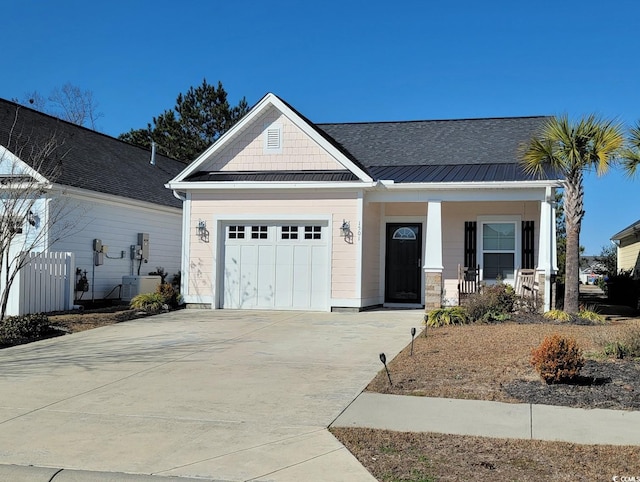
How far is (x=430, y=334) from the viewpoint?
1221 centimetres

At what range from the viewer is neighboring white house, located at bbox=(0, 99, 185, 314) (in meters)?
17.0

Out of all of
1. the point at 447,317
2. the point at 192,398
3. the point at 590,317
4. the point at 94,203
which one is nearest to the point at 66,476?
the point at 192,398

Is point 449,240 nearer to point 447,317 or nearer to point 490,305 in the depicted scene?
point 490,305

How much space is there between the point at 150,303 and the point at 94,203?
4.36m

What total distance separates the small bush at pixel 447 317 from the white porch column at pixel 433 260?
163 cm

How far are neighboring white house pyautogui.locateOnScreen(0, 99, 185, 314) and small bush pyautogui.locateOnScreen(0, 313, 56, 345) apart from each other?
335cm

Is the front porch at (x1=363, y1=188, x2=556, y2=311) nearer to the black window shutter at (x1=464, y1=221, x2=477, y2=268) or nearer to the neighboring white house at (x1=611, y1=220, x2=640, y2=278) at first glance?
the black window shutter at (x1=464, y1=221, x2=477, y2=268)

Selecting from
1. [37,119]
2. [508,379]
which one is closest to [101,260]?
[37,119]

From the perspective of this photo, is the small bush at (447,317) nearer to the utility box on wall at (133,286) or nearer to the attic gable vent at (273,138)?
the attic gable vent at (273,138)

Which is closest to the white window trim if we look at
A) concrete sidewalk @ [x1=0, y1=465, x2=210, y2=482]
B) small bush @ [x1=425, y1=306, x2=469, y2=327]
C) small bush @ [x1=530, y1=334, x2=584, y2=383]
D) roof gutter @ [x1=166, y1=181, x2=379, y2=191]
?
roof gutter @ [x1=166, y1=181, x2=379, y2=191]

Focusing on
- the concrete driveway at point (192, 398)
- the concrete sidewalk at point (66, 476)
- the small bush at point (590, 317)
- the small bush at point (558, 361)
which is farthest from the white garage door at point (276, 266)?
the concrete sidewalk at point (66, 476)

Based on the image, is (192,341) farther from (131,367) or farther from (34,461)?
(34,461)

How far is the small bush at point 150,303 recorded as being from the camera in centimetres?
1606

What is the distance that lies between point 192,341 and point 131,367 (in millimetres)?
2421
